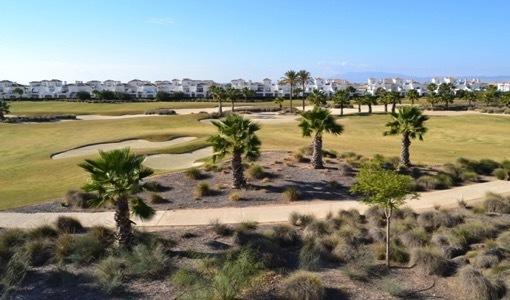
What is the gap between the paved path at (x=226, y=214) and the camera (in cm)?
2264

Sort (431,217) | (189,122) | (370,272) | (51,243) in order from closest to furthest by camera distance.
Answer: (370,272) < (51,243) < (431,217) < (189,122)

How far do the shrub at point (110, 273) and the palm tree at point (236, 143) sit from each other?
12.5 m

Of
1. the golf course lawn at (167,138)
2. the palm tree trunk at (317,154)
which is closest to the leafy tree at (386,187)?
the palm tree trunk at (317,154)

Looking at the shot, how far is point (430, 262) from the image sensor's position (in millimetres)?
17031

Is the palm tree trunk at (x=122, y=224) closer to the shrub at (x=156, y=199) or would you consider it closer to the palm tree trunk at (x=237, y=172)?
the shrub at (x=156, y=199)

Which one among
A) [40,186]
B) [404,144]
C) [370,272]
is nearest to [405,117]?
[404,144]

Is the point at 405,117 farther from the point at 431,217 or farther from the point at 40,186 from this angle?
the point at 40,186

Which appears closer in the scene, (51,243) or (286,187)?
(51,243)

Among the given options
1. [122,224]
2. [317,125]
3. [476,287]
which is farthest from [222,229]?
[317,125]

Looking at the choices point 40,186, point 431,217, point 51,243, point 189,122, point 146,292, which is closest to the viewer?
point 146,292

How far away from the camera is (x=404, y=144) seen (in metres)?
35.0

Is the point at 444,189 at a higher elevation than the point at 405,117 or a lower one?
lower

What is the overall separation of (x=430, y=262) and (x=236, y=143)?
14.0 metres

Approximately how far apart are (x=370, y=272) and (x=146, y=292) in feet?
24.1
